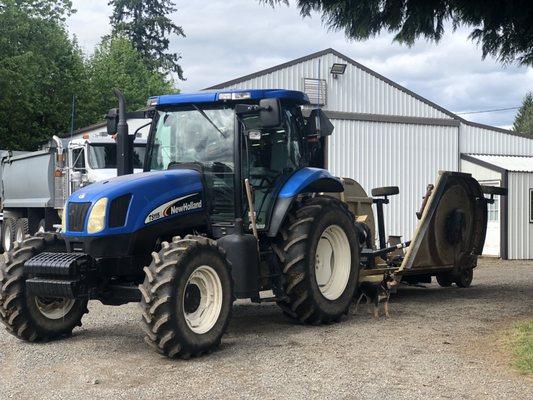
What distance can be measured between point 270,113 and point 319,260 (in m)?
2.01

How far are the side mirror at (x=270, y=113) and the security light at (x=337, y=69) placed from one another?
48.9 ft

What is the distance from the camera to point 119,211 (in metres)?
7.08

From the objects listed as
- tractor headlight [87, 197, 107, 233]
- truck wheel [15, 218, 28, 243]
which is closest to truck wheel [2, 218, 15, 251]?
truck wheel [15, 218, 28, 243]

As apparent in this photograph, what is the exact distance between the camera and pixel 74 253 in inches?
283

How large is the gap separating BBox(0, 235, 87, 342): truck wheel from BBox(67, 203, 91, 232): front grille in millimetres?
550

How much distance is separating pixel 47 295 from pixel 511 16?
593cm

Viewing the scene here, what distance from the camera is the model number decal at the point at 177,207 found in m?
7.33

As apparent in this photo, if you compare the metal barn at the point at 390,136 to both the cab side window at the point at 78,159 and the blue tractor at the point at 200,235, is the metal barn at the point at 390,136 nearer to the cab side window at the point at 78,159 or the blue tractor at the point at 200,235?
the cab side window at the point at 78,159

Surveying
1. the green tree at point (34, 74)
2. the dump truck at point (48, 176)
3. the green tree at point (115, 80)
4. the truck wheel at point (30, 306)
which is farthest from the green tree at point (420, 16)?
the green tree at point (115, 80)

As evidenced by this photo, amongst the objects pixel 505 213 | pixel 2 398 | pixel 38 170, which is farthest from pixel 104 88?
pixel 2 398

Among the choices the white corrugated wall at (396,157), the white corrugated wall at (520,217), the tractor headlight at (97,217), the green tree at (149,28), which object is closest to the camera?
the tractor headlight at (97,217)

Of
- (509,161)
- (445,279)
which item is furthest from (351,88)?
(445,279)

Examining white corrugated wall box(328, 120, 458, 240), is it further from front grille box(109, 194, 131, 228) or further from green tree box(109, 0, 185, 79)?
green tree box(109, 0, 185, 79)

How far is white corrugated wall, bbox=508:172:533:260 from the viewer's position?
846 inches
